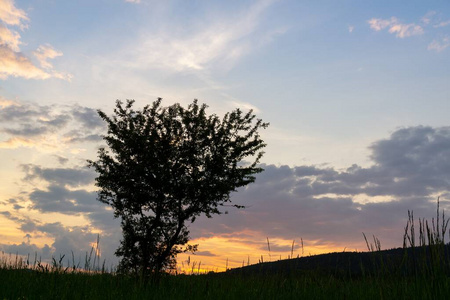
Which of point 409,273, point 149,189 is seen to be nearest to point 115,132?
point 149,189

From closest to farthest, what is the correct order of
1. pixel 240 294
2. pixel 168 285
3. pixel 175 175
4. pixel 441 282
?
pixel 441 282 → pixel 240 294 → pixel 168 285 → pixel 175 175

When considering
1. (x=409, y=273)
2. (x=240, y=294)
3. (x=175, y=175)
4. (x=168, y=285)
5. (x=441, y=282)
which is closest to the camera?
(x=441, y=282)

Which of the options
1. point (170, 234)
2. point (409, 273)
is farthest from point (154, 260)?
point (409, 273)

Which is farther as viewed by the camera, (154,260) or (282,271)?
(154,260)

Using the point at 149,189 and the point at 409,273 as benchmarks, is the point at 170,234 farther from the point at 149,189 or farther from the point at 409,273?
the point at 409,273

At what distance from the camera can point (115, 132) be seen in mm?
32188

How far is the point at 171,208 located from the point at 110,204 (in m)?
4.58

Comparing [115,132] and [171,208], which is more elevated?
[115,132]

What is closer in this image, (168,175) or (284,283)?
(284,283)

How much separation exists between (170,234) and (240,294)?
2207 centimetres

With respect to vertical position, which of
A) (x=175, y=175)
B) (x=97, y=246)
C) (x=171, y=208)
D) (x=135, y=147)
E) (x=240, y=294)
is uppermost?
(x=135, y=147)

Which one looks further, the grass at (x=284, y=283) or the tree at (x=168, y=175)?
the tree at (x=168, y=175)

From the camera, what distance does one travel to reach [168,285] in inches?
475

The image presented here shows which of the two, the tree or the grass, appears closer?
the grass
